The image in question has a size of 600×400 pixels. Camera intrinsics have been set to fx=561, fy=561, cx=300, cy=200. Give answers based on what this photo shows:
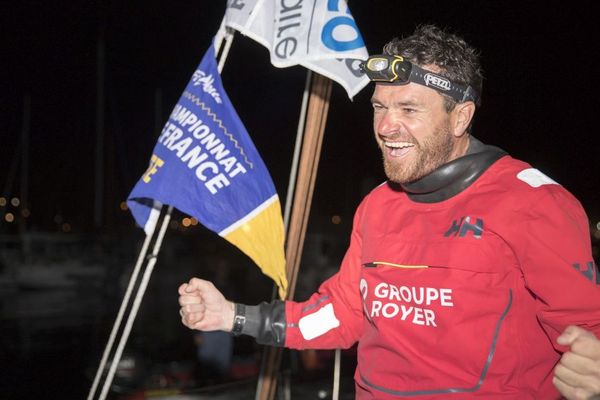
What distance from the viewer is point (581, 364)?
1400 mm

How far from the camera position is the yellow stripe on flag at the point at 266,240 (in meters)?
2.87

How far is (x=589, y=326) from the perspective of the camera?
1.66 meters

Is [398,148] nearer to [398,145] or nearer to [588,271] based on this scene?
[398,145]

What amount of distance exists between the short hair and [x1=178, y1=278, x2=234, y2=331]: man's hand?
1.23m

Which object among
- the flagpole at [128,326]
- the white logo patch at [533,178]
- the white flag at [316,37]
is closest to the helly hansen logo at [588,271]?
the white logo patch at [533,178]

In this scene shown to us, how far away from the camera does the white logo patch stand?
6.03ft

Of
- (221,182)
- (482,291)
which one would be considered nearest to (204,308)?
(221,182)

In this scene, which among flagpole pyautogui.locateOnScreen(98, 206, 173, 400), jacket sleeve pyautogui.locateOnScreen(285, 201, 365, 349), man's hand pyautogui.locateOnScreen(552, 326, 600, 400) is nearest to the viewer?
man's hand pyautogui.locateOnScreen(552, 326, 600, 400)

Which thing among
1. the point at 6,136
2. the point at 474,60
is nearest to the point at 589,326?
the point at 474,60

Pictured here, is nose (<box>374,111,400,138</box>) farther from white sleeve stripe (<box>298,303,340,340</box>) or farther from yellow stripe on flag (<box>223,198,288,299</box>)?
yellow stripe on flag (<box>223,198,288,299</box>)

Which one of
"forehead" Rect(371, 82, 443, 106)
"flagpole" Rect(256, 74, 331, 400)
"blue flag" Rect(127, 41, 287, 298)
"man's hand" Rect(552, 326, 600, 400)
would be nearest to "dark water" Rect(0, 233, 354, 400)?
"flagpole" Rect(256, 74, 331, 400)

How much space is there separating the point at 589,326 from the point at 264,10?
7.18ft

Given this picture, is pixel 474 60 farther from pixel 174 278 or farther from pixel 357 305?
pixel 174 278

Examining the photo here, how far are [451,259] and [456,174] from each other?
1.01 feet
